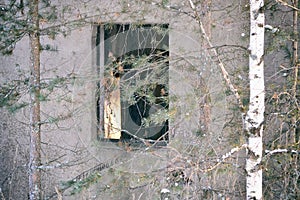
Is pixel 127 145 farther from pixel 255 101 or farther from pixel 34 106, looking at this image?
pixel 255 101

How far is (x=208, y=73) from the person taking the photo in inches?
230

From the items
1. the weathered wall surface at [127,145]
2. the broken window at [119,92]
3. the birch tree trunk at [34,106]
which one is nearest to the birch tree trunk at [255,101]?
the weathered wall surface at [127,145]

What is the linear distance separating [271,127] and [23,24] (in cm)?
309

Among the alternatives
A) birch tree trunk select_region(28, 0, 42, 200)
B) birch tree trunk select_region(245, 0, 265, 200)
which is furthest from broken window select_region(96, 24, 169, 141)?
birch tree trunk select_region(245, 0, 265, 200)

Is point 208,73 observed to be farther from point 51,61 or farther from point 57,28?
point 51,61

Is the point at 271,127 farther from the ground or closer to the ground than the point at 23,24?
closer to the ground

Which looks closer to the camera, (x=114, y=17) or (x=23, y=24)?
(x=23, y=24)

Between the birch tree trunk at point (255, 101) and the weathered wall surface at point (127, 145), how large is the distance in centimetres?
50

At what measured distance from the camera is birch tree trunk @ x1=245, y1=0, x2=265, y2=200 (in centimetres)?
459

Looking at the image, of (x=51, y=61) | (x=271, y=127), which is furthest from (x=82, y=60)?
(x=271, y=127)

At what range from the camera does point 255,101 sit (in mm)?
4617

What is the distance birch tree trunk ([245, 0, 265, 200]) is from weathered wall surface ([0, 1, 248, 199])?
0.50 meters

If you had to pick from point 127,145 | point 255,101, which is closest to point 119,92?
point 127,145

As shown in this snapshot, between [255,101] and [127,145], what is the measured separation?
1.74 metres
